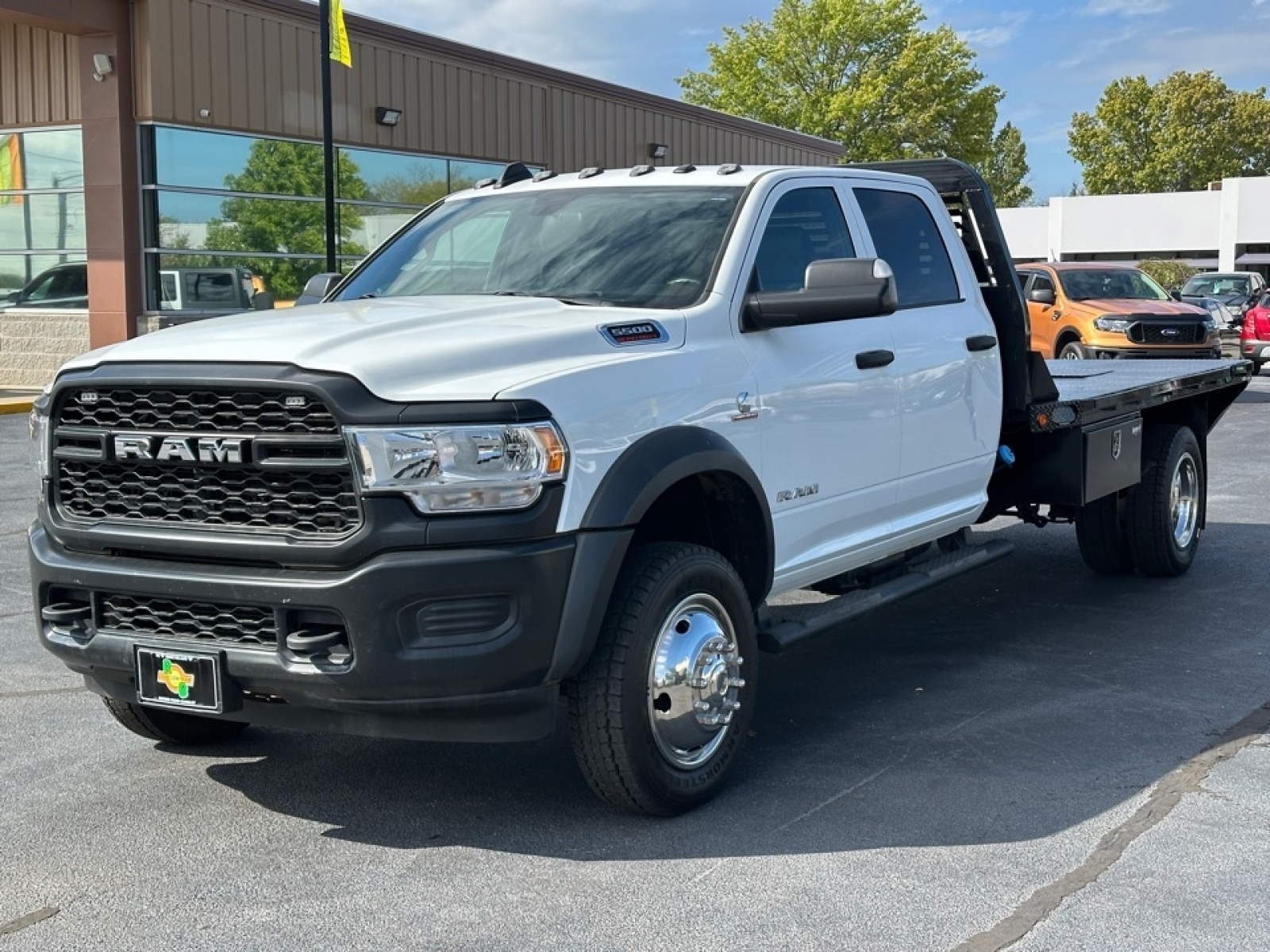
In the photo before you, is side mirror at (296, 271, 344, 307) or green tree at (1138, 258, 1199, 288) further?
green tree at (1138, 258, 1199, 288)

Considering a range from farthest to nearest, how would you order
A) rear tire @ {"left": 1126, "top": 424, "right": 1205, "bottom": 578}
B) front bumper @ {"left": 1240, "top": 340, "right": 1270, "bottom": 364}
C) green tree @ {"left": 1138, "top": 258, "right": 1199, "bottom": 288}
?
green tree @ {"left": 1138, "top": 258, "right": 1199, "bottom": 288}, front bumper @ {"left": 1240, "top": 340, "right": 1270, "bottom": 364}, rear tire @ {"left": 1126, "top": 424, "right": 1205, "bottom": 578}

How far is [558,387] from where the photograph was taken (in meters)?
4.31

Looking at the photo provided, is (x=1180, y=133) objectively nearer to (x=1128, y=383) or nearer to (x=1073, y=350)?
(x=1073, y=350)

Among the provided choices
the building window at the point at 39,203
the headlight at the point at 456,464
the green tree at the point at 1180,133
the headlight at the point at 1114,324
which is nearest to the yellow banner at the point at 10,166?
the building window at the point at 39,203

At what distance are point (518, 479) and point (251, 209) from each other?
54.5 ft

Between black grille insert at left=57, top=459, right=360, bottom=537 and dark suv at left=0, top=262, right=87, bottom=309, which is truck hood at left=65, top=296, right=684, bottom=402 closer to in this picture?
black grille insert at left=57, top=459, right=360, bottom=537

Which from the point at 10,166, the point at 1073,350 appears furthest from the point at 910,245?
the point at 10,166

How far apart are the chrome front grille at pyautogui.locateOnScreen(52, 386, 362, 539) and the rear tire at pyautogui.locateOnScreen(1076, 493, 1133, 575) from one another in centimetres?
519

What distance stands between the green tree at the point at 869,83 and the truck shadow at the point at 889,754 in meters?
48.7

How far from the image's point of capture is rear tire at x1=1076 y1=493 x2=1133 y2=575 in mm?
8352

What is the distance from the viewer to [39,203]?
1977 cm

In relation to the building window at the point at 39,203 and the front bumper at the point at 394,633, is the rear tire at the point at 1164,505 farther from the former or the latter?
the building window at the point at 39,203

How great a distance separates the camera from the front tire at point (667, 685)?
175 inches

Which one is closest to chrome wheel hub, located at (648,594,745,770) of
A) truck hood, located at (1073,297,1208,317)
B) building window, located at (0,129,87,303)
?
truck hood, located at (1073,297,1208,317)
